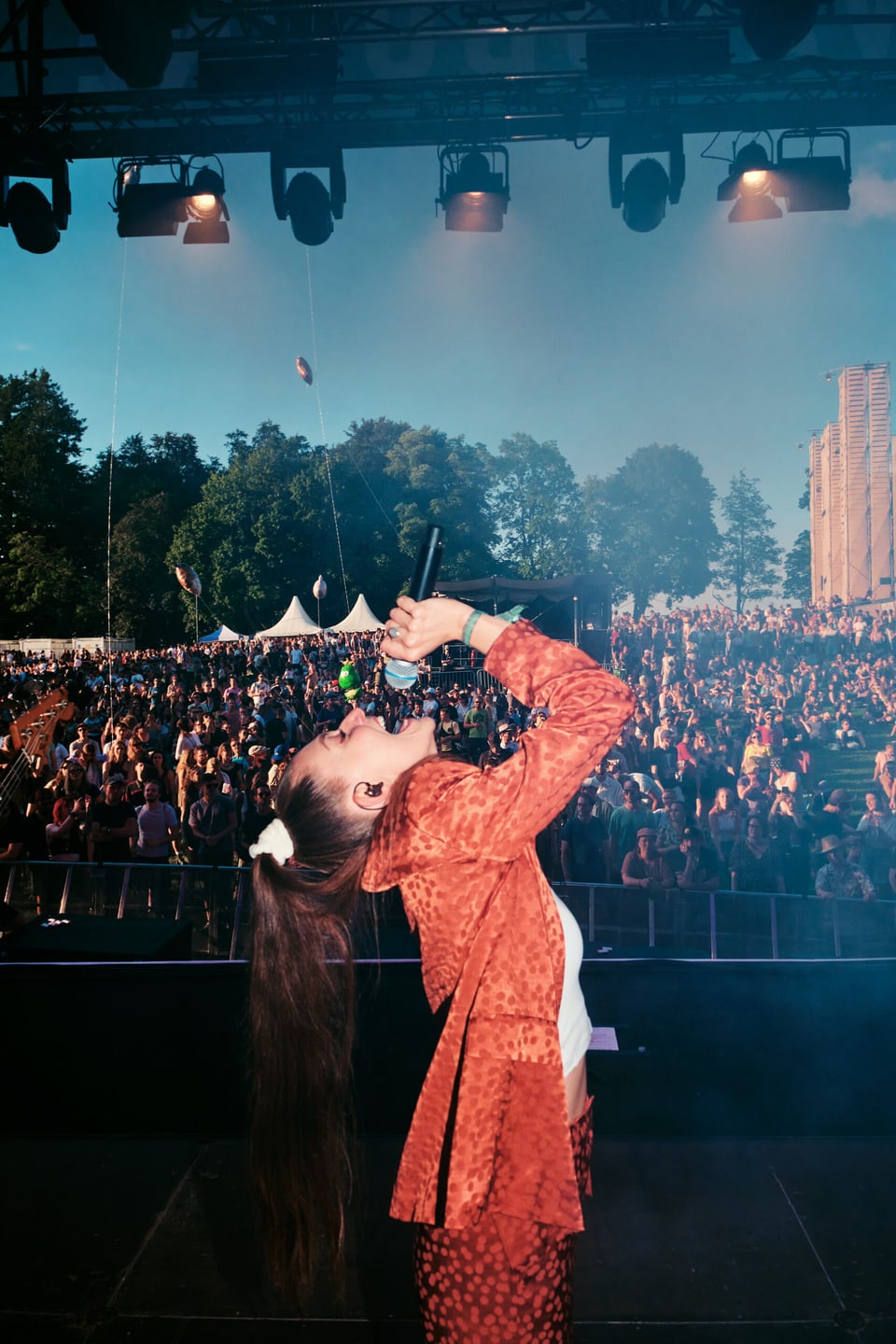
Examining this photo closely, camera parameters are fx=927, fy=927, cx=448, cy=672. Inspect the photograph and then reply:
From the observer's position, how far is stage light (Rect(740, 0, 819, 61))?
455 centimetres

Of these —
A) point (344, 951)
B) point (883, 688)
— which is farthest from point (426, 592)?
point (883, 688)

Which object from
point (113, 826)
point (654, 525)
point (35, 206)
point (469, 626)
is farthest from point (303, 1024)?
point (654, 525)

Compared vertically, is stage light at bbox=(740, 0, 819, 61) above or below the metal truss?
below

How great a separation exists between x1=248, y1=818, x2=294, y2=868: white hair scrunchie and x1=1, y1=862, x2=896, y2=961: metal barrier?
361 cm

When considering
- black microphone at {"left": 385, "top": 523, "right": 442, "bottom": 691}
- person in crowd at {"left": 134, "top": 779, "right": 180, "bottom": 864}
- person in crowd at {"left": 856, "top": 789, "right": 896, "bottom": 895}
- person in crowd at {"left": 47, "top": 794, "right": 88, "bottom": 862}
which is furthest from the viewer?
person in crowd at {"left": 47, "top": 794, "right": 88, "bottom": 862}

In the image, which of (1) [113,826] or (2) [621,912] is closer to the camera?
(2) [621,912]

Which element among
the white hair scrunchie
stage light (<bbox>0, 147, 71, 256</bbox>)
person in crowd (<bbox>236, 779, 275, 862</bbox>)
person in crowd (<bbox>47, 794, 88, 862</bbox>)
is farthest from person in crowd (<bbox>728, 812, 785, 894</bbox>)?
stage light (<bbox>0, 147, 71, 256</bbox>)

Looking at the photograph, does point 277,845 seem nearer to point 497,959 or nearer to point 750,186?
point 497,959

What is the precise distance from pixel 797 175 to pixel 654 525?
416 inches

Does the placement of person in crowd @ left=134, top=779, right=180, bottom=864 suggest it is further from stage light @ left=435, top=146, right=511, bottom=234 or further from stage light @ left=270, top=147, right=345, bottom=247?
stage light @ left=435, top=146, right=511, bottom=234

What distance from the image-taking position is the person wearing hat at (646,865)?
6277 mm

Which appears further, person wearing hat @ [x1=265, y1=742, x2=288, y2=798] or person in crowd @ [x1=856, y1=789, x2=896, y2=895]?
person wearing hat @ [x1=265, y1=742, x2=288, y2=798]

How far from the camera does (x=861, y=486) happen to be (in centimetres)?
2750

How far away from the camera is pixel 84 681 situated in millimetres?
13508
